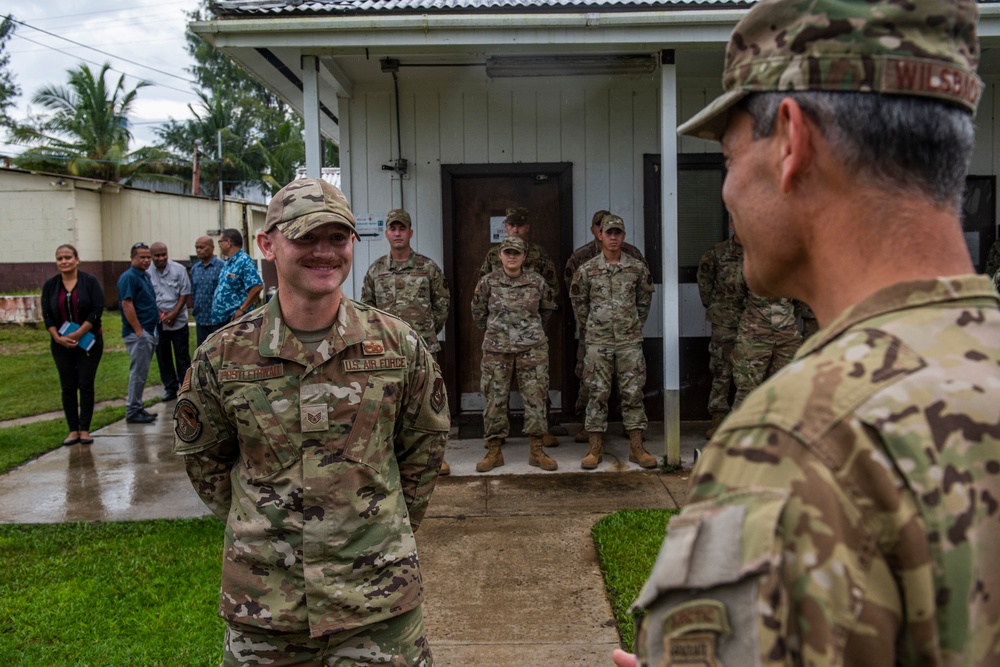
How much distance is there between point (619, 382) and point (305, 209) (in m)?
4.91

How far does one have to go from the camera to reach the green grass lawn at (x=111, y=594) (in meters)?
3.94

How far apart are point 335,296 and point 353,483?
58 centimetres

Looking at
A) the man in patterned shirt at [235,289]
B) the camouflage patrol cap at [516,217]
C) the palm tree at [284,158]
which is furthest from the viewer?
the palm tree at [284,158]

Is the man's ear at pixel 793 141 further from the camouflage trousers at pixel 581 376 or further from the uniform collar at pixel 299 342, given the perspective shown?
the camouflage trousers at pixel 581 376

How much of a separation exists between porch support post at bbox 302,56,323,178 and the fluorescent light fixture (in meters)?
1.44

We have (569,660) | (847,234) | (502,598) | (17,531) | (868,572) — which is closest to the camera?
(868,572)

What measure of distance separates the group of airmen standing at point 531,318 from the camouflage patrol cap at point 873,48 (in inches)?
235

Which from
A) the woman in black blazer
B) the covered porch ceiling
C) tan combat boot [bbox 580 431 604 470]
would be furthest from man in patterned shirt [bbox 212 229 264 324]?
tan combat boot [bbox 580 431 604 470]

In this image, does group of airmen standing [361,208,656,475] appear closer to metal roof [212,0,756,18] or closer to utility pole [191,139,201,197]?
metal roof [212,0,756,18]

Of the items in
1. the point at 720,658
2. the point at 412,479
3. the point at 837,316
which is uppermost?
the point at 837,316

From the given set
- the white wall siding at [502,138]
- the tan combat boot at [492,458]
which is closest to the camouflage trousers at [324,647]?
the tan combat boot at [492,458]

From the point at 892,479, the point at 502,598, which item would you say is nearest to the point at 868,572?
the point at 892,479

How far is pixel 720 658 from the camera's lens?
0.90 m

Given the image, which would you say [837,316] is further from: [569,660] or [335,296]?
[569,660]
